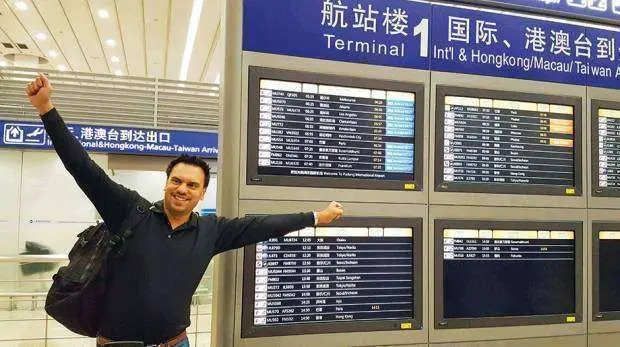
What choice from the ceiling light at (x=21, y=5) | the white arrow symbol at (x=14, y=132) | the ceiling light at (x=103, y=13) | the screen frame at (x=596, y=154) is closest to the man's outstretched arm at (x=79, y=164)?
the screen frame at (x=596, y=154)

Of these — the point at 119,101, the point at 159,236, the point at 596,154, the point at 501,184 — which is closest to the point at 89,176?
the point at 159,236

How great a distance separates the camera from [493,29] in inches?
112

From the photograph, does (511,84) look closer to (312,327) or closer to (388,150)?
(388,150)

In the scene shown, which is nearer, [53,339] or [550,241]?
[550,241]

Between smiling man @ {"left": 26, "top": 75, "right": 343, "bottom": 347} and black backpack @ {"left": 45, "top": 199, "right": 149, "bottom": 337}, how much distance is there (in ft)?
0.11

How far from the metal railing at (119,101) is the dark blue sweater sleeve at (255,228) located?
27.5 ft

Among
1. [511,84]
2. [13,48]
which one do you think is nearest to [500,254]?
[511,84]

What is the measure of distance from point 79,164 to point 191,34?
11488mm

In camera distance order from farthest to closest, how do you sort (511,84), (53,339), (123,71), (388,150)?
(123,71) < (53,339) < (511,84) < (388,150)

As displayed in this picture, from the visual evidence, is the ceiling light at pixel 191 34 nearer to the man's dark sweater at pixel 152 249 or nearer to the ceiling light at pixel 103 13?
the ceiling light at pixel 103 13

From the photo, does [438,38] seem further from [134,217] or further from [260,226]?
[134,217]

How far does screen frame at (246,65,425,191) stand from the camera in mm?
2406

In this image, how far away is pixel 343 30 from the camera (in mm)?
2600

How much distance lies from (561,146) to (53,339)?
17.4ft
